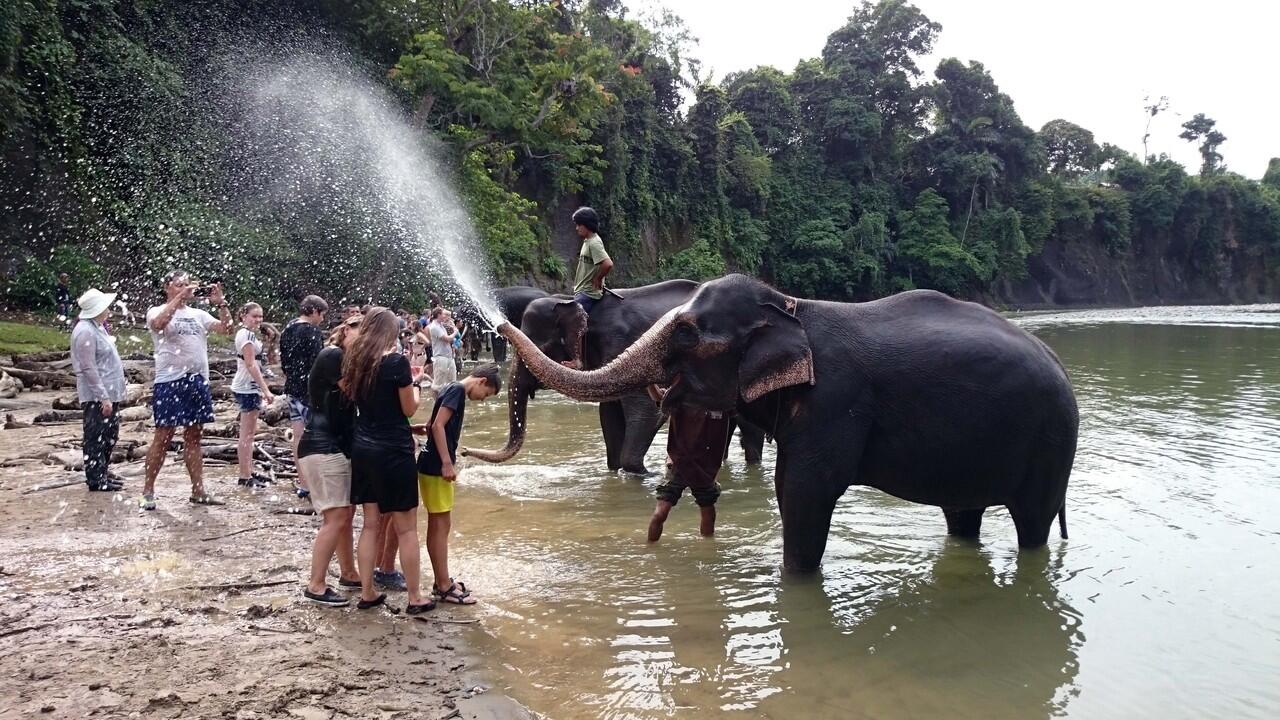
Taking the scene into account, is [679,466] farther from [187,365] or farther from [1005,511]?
[187,365]

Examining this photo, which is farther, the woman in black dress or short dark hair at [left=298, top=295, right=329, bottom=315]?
short dark hair at [left=298, top=295, right=329, bottom=315]

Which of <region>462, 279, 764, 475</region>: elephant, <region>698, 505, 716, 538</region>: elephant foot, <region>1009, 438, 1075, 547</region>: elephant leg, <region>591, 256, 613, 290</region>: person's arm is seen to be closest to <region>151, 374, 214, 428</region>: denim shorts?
<region>462, 279, 764, 475</region>: elephant

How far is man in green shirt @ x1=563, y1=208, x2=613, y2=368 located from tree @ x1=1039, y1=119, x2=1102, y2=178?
7354 centimetres

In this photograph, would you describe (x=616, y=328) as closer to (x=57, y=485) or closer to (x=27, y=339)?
(x=57, y=485)

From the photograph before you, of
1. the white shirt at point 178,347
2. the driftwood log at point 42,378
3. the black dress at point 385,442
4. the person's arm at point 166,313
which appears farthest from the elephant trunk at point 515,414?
the driftwood log at point 42,378

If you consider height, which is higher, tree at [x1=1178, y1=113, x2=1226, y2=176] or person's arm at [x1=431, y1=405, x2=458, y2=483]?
tree at [x1=1178, y1=113, x2=1226, y2=176]

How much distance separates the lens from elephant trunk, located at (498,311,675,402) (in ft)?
18.2

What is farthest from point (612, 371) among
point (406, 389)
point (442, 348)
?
point (442, 348)

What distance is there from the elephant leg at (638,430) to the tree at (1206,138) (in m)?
97.9

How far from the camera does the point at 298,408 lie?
7.53 meters

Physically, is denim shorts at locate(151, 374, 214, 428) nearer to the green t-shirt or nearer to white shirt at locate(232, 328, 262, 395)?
white shirt at locate(232, 328, 262, 395)

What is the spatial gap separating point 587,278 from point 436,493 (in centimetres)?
378

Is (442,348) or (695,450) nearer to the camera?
(695,450)

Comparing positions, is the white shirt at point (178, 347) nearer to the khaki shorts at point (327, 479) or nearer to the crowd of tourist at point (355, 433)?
the crowd of tourist at point (355, 433)
